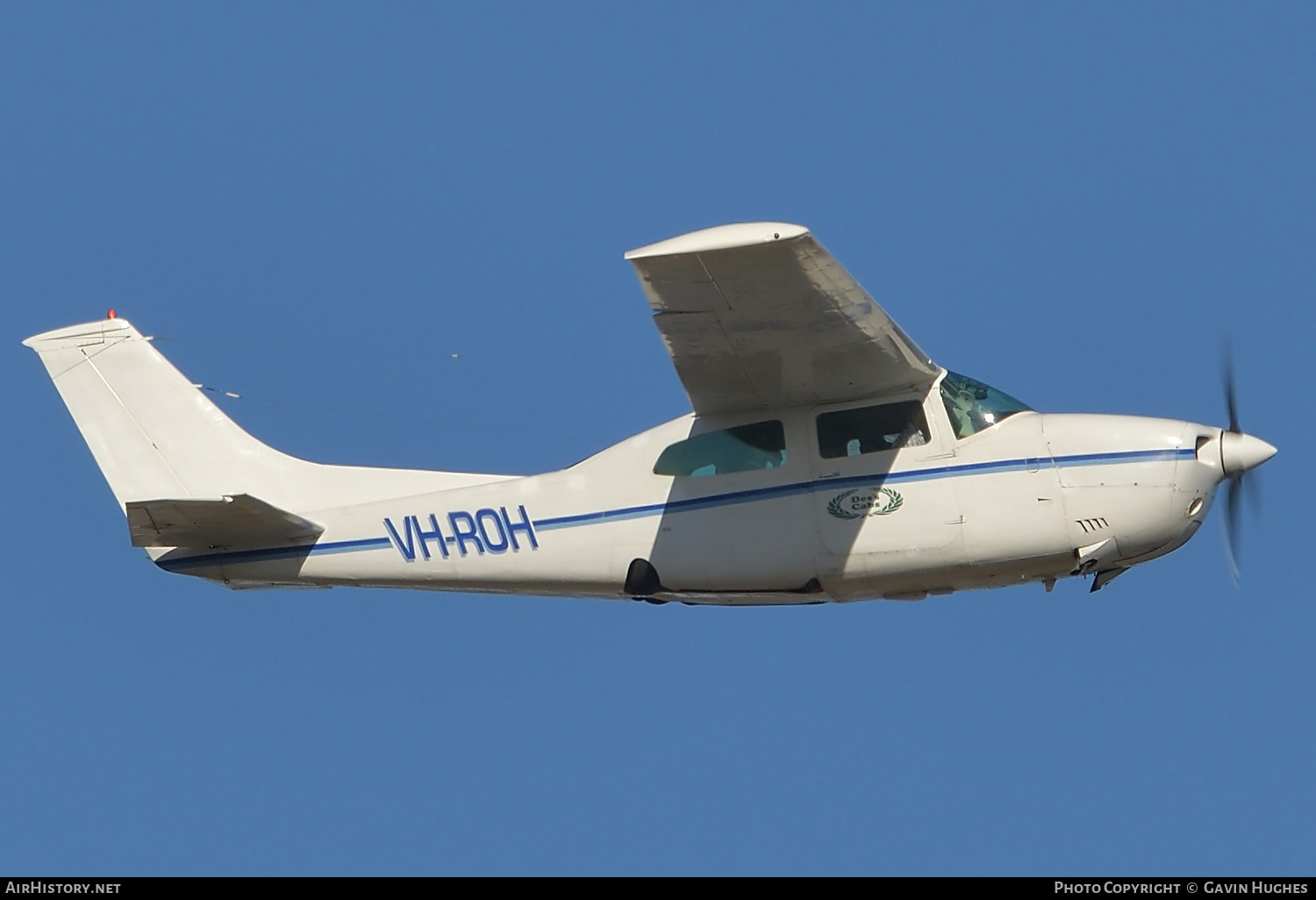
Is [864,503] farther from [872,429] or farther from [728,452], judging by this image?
[728,452]

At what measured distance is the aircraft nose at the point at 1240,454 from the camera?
1421cm

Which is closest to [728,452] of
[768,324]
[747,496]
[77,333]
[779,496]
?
[747,496]

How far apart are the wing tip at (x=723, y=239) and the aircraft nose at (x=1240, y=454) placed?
165 inches

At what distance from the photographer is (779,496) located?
14.7 meters

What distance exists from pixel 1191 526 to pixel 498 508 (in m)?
5.79

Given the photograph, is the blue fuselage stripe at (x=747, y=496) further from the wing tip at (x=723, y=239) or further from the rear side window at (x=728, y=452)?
the wing tip at (x=723, y=239)

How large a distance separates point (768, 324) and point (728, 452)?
58.2 inches

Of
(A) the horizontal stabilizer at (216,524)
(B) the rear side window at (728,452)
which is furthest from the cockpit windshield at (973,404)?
(A) the horizontal stabilizer at (216,524)

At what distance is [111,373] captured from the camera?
56.2 feet

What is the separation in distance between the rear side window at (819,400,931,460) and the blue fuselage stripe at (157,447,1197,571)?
235mm

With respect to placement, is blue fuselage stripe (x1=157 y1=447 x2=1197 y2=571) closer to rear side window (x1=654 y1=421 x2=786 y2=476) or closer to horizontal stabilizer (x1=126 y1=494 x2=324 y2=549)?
A: horizontal stabilizer (x1=126 y1=494 x2=324 y2=549)

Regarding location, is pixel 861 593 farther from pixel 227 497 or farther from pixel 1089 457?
pixel 227 497

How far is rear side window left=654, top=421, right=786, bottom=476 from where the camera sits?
14.8m
